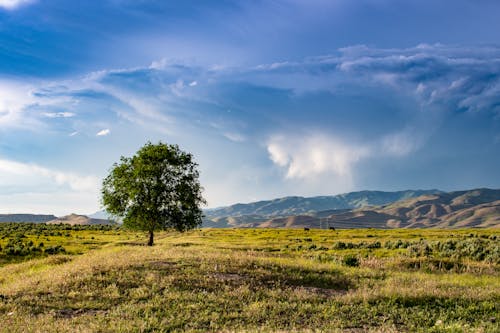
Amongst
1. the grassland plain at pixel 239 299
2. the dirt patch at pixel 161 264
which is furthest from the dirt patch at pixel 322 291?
the dirt patch at pixel 161 264

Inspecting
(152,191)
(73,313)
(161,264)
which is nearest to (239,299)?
(73,313)

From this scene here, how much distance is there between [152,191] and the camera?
52125mm

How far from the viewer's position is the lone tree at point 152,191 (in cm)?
5188

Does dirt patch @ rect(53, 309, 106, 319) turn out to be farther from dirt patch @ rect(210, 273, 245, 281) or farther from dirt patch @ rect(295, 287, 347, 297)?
dirt patch @ rect(295, 287, 347, 297)

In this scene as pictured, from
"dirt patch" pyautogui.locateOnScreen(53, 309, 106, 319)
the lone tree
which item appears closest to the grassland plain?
"dirt patch" pyautogui.locateOnScreen(53, 309, 106, 319)

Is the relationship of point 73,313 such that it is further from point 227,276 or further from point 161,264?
point 161,264

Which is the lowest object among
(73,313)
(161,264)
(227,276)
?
(73,313)

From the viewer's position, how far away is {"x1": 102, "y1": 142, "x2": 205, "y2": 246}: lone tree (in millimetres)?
51875

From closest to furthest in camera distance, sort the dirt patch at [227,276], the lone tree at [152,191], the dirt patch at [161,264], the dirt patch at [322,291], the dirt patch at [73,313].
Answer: the dirt patch at [73,313] → the dirt patch at [322,291] → the dirt patch at [227,276] → the dirt patch at [161,264] → the lone tree at [152,191]

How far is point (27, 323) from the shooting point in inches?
460

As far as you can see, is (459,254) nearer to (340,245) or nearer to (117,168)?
(340,245)

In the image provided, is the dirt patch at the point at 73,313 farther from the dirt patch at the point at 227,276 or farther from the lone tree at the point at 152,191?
the lone tree at the point at 152,191

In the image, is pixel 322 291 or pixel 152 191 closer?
pixel 322 291

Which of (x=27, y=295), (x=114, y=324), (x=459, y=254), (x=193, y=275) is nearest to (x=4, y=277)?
(x=27, y=295)
